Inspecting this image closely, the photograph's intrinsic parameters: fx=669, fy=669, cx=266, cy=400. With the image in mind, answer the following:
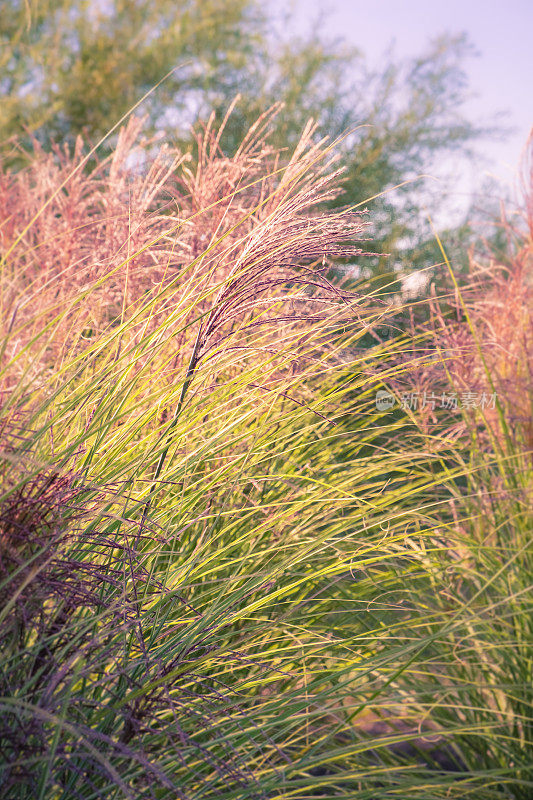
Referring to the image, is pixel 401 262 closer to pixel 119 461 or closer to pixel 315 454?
pixel 315 454

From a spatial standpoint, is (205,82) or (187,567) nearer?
(187,567)

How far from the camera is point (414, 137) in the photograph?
20.4 ft

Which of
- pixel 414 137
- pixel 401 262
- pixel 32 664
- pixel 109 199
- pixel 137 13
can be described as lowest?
pixel 401 262

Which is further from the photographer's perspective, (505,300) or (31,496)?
(505,300)

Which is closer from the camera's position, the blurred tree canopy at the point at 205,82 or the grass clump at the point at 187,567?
the grass clump at the point at 187,567

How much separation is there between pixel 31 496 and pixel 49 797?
0.41 metres

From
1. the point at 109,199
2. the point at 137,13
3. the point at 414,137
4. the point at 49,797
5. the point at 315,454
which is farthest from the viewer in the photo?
the point at 137,13

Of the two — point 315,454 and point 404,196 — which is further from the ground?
point 315,454

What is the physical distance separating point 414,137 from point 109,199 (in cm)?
Result: 493

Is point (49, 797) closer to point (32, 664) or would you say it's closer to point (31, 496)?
point (32, 664)

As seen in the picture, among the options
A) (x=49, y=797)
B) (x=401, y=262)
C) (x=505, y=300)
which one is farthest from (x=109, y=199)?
(x=401, y=262)

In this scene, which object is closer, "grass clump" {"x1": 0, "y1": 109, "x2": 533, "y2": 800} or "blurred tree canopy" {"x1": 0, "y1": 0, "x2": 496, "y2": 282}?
"grass clump" {"x1": 0, "y1": 109, "x2": 533, "y2": 800}

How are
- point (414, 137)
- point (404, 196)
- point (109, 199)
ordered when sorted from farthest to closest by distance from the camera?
point (414, 137)
point (404, 196)
point (109, 199)

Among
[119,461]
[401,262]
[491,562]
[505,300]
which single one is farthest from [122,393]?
[401,262]
